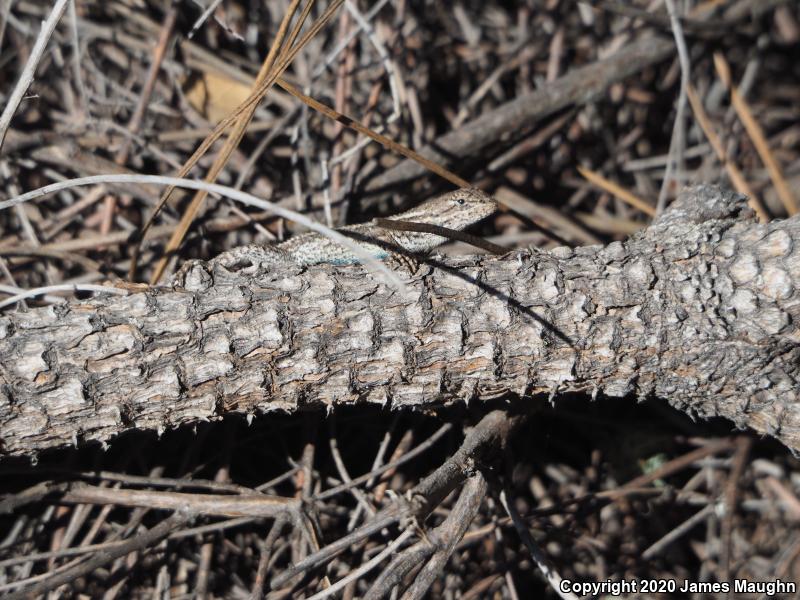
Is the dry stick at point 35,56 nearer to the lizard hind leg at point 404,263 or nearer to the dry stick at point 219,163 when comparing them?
the dry stick at point 219,163

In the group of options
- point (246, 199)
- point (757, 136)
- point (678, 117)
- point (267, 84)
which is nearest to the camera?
point (246, 199)

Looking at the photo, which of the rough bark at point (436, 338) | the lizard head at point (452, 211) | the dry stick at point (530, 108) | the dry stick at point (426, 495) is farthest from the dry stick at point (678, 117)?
the dry stick at point (426, 495)

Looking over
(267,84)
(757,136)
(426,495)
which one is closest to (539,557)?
(426,495)

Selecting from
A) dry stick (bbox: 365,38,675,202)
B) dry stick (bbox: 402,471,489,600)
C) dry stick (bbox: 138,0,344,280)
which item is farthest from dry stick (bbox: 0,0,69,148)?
dry stick (bbox: 402,471,489,600)

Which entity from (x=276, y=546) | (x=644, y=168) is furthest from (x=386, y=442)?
(x=644, y=168)

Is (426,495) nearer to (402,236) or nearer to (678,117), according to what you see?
(402,236)

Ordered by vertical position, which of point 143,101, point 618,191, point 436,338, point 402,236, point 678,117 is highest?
point 143,101

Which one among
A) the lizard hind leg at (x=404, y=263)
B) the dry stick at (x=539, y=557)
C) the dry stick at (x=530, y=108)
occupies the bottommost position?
the dry stick at (x=539, y=557)
